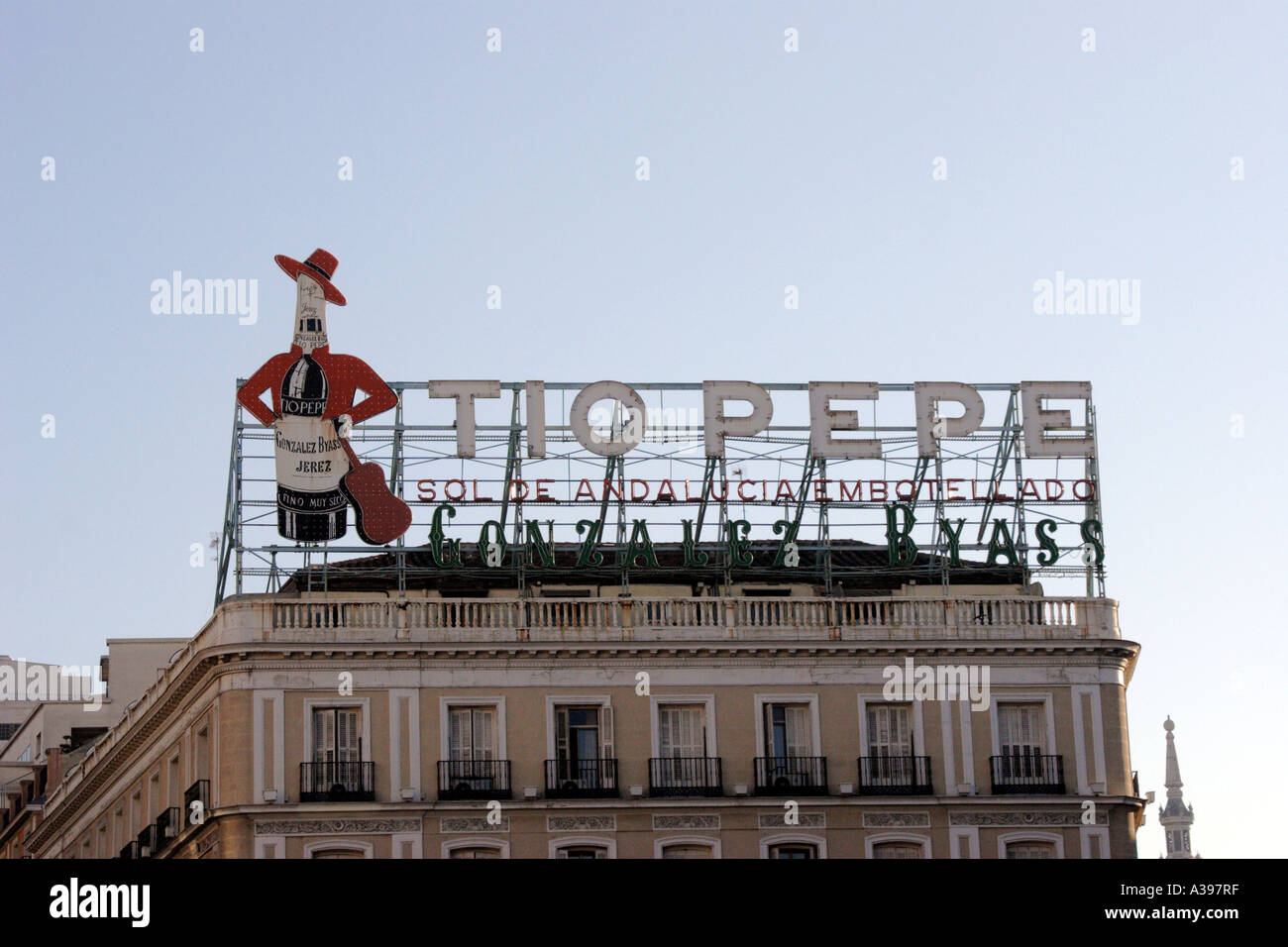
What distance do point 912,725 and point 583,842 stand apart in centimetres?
1043

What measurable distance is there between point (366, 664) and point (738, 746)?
1100 cm

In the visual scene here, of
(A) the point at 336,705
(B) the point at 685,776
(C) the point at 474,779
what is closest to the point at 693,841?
(B) the point at 685,776

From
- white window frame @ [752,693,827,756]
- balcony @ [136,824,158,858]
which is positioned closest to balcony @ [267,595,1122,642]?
white window frame @ [752,693,827,756]

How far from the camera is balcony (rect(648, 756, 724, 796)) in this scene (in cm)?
7569

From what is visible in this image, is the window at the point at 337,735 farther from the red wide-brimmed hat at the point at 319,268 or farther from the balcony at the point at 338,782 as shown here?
the red wide-brimmed hat at the point at 319,268

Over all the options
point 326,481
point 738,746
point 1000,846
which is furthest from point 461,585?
point 1000,846

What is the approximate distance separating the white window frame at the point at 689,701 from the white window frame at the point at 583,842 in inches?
Result: 121

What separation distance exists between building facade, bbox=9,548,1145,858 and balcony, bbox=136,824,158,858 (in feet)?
2.82

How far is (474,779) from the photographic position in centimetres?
7488

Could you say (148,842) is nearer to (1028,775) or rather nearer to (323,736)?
(323,736)

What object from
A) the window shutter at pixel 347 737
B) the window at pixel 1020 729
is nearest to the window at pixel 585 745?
the window shutter at pixel 347 737
